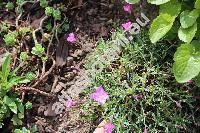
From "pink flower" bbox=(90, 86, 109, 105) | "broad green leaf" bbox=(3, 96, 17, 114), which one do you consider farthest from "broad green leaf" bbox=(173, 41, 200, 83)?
"broad green leaf" bbox=(3, 96, 17, 114)

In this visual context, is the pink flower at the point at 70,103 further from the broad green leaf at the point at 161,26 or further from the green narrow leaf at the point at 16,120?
the broad green leaf at the point at 161,26

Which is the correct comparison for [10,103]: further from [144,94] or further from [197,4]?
[197,4]

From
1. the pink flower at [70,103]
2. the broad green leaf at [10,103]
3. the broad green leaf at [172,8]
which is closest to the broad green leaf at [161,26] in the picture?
the broad green leaf at [172,8]

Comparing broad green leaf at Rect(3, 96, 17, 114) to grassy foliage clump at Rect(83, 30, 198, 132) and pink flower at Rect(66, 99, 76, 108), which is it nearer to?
pink flower at Rect(66, 99, 76, 108)

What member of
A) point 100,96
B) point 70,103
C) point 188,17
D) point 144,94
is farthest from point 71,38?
point 188,17

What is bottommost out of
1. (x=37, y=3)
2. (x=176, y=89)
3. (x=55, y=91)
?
(x=55, y=91)

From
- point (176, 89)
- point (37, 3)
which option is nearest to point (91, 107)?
point (176, 89)

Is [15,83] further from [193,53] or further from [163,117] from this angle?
[193,53]
